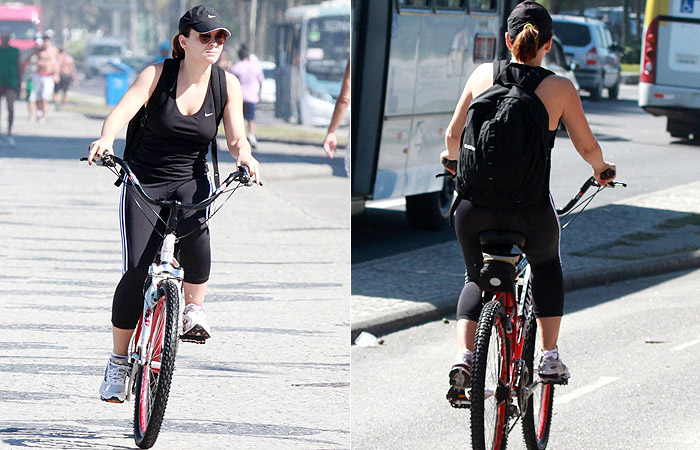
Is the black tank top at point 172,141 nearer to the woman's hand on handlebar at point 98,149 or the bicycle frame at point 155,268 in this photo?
the bicycle frame at point 155,268

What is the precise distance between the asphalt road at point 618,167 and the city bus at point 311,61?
711cm

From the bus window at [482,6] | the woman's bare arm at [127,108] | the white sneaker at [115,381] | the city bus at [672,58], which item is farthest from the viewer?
the city bus at [672,58]

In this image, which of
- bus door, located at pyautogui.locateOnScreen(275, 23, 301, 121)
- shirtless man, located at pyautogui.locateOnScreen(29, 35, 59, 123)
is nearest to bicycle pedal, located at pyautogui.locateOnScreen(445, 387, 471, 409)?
shirtless man, located at pyautogui.locateOnScreen(29, 35, 59, 123)

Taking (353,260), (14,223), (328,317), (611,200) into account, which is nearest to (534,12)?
(328,317)

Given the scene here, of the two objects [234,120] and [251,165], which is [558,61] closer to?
[234,120]

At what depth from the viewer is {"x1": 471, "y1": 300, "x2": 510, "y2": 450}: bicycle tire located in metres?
4.64

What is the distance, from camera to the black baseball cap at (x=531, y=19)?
15.9ft

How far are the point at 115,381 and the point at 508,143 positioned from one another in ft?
6.18

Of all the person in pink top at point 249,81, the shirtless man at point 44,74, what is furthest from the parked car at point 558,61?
the shirtless man at point 44,74

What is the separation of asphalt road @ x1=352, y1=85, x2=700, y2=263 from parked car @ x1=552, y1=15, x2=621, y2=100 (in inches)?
114

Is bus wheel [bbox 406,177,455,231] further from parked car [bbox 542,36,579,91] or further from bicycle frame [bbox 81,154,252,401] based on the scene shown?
parked car [bbox 542,36,579,91]

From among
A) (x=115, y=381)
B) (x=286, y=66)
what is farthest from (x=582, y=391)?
(x=286, y=66)

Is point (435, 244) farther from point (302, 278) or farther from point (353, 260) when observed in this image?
point (302, 278)

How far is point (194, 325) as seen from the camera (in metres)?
5.50
